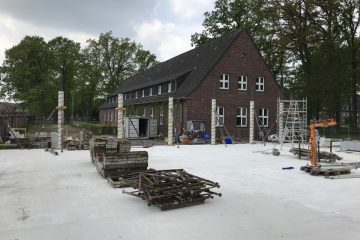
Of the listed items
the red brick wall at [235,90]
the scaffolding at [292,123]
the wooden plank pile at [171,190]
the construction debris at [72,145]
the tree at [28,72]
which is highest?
the tree at [28,72]

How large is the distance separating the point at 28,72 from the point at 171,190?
57.1m

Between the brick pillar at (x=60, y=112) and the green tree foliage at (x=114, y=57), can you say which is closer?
the brick pillar at (x=60, y=112)

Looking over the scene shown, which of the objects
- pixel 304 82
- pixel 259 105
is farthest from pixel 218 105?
pixel 304 82

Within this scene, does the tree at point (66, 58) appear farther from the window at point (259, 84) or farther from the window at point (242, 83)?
the window at point (259, 84)

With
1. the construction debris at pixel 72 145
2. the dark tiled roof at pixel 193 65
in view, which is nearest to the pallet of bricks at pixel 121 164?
the construction debris at pixel 72 145

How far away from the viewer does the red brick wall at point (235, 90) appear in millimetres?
31750

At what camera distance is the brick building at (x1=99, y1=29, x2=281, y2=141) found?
3186cm

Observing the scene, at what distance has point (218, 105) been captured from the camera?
107ft

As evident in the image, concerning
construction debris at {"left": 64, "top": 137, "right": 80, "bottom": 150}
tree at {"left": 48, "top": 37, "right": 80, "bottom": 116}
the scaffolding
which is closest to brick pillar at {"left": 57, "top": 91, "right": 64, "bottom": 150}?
construction debris at {"left": 64, "top": 137, "right": 80, "bottom": 150}

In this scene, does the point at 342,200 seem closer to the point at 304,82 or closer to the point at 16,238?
the point at 16,238

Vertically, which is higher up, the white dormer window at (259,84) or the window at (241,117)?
the white dormer window at (259,84)

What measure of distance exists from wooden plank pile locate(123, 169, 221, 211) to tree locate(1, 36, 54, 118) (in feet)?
177

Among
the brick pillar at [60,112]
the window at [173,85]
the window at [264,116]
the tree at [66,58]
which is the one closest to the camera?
the brick pillar at [60,112]

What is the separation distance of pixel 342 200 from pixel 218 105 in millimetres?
23738
